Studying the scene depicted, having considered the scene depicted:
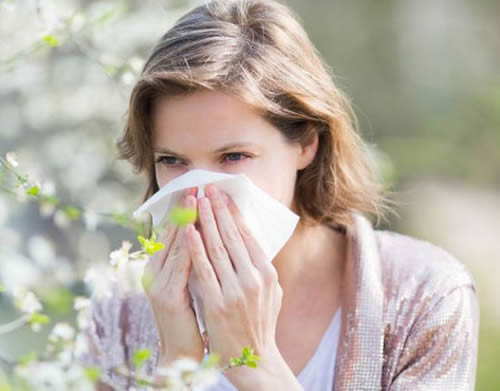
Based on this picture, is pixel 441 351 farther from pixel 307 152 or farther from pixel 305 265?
pixel 307 152

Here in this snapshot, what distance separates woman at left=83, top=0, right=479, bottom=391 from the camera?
75.2 inches

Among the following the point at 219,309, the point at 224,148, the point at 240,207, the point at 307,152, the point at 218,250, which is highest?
the point at 307,152

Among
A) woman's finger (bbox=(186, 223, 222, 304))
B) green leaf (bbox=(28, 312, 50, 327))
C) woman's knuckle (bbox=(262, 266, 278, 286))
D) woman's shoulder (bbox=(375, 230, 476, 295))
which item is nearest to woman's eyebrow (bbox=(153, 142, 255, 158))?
woman's finger (bbox=(186, 223, 222, 304))

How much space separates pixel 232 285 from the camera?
1.89 m

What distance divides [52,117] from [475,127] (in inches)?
172

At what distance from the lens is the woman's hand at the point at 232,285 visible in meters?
1.88

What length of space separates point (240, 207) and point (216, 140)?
0.59ft

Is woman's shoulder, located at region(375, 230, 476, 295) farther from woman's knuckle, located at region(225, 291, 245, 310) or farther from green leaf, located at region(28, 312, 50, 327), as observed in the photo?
green leaf, located at region(28, 312, 50, 327)

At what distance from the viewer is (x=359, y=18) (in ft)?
27.6

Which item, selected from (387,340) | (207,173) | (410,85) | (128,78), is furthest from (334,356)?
(410,85)

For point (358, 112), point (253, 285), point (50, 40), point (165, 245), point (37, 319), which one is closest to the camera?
point (37, 319)

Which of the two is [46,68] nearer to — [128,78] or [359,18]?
[128,78]

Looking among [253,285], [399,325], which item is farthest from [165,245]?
[399,325]

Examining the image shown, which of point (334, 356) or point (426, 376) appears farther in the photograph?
point (334, 356)
